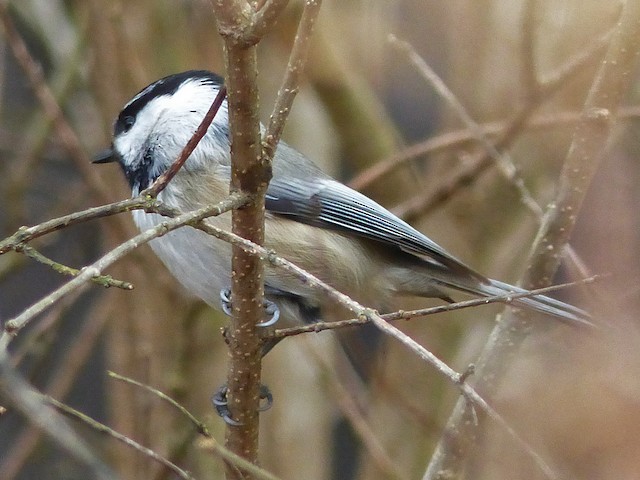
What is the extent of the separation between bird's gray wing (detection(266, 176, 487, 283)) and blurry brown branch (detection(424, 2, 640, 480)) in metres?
0.38

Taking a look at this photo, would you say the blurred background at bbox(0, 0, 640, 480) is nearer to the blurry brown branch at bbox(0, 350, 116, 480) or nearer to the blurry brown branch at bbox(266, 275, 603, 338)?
the blurry brown branch at bbox(266, 275, 603, 338)

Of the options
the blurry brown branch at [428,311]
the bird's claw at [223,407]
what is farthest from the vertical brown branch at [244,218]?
the blurry brown branch at [428,311]

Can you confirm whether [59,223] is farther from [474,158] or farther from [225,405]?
[474,158]

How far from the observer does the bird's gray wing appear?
2.12 metres

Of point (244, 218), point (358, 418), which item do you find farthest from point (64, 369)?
point (244, 218)

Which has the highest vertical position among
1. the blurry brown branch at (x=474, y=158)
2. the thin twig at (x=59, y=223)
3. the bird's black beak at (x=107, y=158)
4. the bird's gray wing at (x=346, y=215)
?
the blurry brown branch at (x=474, y=158)

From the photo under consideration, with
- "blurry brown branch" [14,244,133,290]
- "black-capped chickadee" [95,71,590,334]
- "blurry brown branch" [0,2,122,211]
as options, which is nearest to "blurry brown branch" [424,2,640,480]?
"black-capped chickadee" [95,71,590,334]

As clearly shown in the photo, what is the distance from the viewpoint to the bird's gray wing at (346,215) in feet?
6.97

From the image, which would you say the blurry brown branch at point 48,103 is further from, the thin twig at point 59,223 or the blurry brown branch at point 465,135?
the thin twig at point 59,223

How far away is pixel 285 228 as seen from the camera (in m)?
2.11

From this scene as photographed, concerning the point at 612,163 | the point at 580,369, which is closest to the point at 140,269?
the point at 612,163

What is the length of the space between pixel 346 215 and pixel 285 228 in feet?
0.51

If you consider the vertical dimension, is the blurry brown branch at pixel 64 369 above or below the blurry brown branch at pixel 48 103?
below

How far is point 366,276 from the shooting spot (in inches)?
88.7
